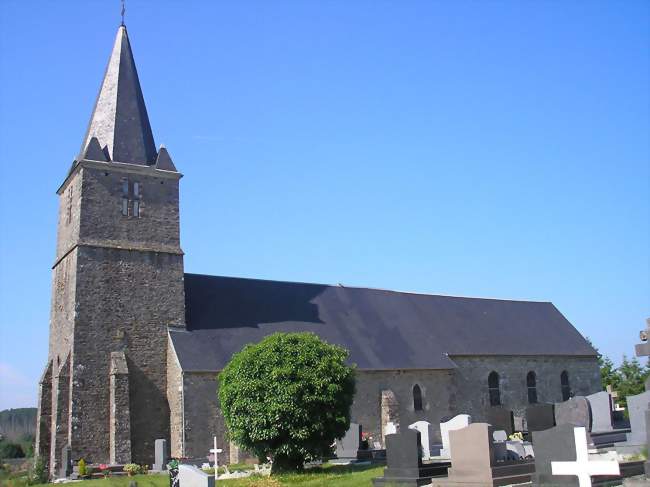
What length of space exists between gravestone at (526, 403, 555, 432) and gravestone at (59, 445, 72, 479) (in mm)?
15541

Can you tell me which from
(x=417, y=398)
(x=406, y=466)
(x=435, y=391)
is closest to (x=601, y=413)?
(x=406, y=466)

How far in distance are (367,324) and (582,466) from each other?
22.4 meters

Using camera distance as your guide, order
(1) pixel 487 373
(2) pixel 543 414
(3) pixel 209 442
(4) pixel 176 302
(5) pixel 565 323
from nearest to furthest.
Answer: (2) pixel 543 414 < (3) pixel 209 442 < (4) pixel 176 302 < (1) pixel 487 373 < (5) pixel 565 323

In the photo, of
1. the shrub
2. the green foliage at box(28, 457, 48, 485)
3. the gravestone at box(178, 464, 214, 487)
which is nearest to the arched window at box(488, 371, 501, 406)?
the shrub

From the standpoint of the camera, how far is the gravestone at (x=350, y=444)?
2327cm

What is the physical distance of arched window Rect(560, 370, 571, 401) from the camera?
36.3 meters

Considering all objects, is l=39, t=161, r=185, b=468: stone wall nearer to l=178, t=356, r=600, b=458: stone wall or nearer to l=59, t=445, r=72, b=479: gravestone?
l=59, t=445, r=72, b=479: gravestone

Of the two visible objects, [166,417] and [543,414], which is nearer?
[543,414]

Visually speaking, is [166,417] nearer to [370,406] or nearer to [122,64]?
[370,406]

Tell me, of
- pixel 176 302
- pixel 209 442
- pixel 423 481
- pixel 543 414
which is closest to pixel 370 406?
pixel 209 442

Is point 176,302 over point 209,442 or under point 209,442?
over

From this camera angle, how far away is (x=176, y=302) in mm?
28469

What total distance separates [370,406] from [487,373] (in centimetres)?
775

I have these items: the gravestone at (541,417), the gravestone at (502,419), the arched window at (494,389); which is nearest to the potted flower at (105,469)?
the gravestone at (502,419)
